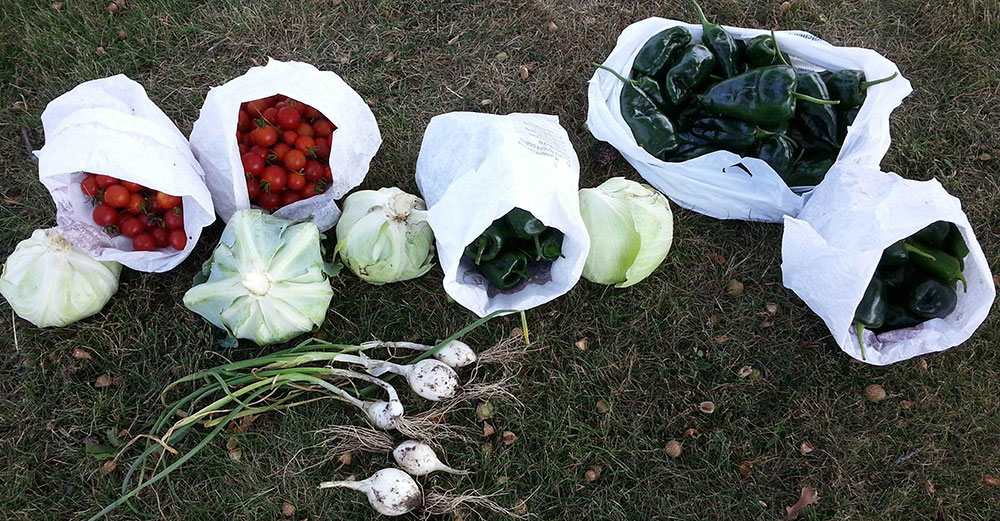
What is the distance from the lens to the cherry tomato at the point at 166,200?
6.29ft

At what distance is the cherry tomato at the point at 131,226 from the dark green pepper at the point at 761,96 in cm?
185

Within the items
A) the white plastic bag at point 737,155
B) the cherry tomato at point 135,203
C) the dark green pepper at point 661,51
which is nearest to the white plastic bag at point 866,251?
the white plastic bag at point 737,155

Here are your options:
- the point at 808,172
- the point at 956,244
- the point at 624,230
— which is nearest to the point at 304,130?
the point at 624,230

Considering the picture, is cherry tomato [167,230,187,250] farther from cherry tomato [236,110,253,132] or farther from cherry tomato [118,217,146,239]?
cherry tomato [236,110,253,132]

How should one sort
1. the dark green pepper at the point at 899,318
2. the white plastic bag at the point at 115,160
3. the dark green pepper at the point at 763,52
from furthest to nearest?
the dark green pepper at the point at 763,52
the dark green pepper at the point at 899,318
the white plastic bag at the point at 115,160

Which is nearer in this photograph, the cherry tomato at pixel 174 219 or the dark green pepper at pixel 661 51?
the cherry tomato at pixel 174 219

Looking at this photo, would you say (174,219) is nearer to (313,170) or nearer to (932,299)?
(313,170)

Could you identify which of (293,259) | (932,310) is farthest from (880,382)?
(293,259)

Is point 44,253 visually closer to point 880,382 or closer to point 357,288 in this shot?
point 357,288

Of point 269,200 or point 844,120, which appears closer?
point 269,200

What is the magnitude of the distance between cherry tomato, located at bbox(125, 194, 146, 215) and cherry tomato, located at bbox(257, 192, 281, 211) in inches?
13.0

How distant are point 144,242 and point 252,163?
1.33ft

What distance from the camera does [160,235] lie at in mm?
1996

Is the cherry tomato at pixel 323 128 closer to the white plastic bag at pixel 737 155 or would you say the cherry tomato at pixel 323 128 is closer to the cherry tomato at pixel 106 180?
Result: the cherry tomato at pixel 106 180
